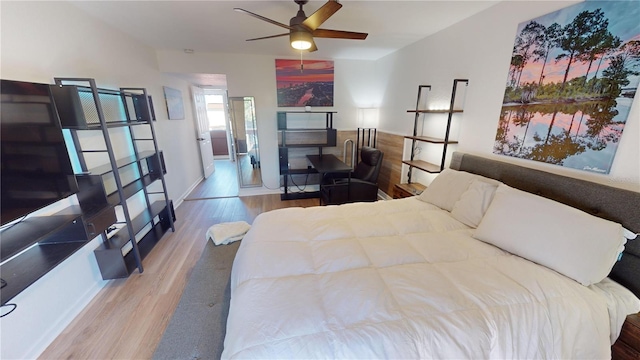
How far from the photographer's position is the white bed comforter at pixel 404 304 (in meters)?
0.97

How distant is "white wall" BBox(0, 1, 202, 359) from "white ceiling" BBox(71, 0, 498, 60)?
24 cm

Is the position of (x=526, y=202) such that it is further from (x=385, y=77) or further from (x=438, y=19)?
(x=385, y=77)

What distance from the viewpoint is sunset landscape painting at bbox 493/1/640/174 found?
1.37 m

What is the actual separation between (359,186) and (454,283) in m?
2.34

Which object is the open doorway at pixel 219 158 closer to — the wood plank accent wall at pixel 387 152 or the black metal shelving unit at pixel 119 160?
the black metal shelving unit at pixel 119 160

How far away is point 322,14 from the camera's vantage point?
1.65 m

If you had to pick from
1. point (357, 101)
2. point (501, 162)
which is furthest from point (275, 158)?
point (501, 162)

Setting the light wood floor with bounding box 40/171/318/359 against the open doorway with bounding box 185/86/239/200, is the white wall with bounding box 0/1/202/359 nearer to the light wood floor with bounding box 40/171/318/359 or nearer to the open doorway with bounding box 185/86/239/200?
the light wood floor with bounding box 40/171/318/359

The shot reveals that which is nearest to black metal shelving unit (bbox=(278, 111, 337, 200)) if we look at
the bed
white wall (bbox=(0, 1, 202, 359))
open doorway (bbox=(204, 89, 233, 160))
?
white wall (bbox=(0, 1, 202, 359))

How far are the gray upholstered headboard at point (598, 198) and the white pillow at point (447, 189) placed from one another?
0.29 meters

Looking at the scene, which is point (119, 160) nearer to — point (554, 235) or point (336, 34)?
point (336, 34)

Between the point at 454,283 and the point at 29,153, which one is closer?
the point at 454,283

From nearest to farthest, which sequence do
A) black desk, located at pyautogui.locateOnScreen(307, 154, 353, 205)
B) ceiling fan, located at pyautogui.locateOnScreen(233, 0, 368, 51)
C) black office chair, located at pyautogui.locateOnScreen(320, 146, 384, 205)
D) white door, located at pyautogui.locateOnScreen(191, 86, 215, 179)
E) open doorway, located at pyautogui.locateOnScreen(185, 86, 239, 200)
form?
ceiling fan, located at pyautogui.locateOnScreen(233, 0, 368, 51) < black desk, located at pyautogui.locateOnScreen(307, 154, 353, 205) < black office chair, located at pyautogui.locateOnScreen(320, 146, 384, 205) < open doorway, located at pyautogui.locateOnScreen(185, 86, 239, 200) < white door, located at pyautogui.locateOnScreen(191, 86, 215, 179)

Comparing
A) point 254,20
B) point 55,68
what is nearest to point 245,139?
point 254,20
